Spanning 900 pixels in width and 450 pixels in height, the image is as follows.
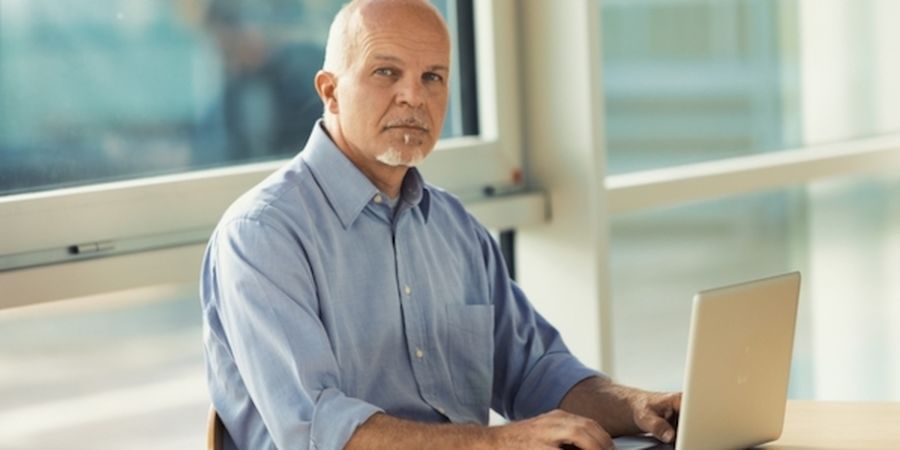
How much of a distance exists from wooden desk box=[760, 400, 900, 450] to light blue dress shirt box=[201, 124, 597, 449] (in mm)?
401

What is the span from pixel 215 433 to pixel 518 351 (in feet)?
2.12

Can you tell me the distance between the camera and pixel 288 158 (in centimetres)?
339

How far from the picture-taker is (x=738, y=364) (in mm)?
2199

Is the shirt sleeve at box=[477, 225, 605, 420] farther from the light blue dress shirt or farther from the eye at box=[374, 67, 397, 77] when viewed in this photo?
the eye at box=[374, 67, 397, 77]

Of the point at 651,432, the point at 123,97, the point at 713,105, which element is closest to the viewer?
the point at 651,432

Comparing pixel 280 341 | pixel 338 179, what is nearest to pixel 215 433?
pixel 280 341

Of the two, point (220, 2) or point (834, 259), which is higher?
point (220, 2)

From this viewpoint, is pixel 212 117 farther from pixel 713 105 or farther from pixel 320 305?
pixel 713 105

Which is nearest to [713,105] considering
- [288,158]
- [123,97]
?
[288,158]

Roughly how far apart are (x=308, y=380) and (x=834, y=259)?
302cm

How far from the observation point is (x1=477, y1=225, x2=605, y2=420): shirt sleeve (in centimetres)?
278

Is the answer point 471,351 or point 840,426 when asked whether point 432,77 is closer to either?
point 471,351

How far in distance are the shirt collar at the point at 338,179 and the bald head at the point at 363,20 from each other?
0.14 metres

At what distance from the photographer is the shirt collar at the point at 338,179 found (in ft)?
8.34
